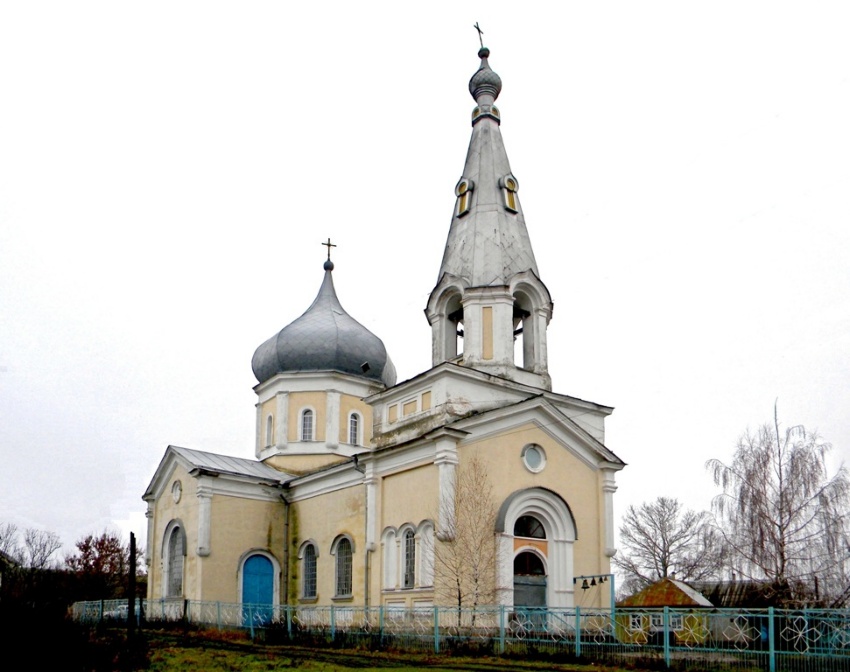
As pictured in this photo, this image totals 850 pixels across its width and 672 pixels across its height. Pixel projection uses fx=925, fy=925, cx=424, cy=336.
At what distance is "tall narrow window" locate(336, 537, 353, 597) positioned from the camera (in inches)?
1030

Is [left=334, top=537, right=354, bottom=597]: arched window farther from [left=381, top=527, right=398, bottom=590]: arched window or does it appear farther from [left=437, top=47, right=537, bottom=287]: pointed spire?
[left=437, top=47, right=537, bottom=287]: pointed spire

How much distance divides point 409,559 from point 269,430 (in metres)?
12.0

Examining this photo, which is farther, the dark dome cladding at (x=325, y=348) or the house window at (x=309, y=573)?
the dark dome cladding at (x=325, y=348)

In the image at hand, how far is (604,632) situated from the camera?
1789 cm

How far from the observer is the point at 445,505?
2155 centimetres

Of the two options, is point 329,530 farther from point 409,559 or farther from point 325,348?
point 325,348

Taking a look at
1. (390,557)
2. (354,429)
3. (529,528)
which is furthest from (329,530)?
(354,429)

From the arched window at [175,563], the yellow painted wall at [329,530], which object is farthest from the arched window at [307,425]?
the arched window at [175,563]

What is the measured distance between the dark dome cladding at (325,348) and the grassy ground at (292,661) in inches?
544

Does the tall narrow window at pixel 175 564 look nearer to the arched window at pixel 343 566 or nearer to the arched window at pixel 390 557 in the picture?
the arched window at pixel 343 566

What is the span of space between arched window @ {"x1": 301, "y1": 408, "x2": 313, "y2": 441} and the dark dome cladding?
156cm

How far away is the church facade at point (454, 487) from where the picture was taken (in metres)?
22.1

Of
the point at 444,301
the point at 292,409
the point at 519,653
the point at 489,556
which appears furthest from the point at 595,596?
the point at 292,409

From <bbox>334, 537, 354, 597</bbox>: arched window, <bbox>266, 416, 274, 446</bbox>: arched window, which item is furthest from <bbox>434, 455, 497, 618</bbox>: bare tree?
<bbox>266, 416, 274, 446</bbox>: arched window
